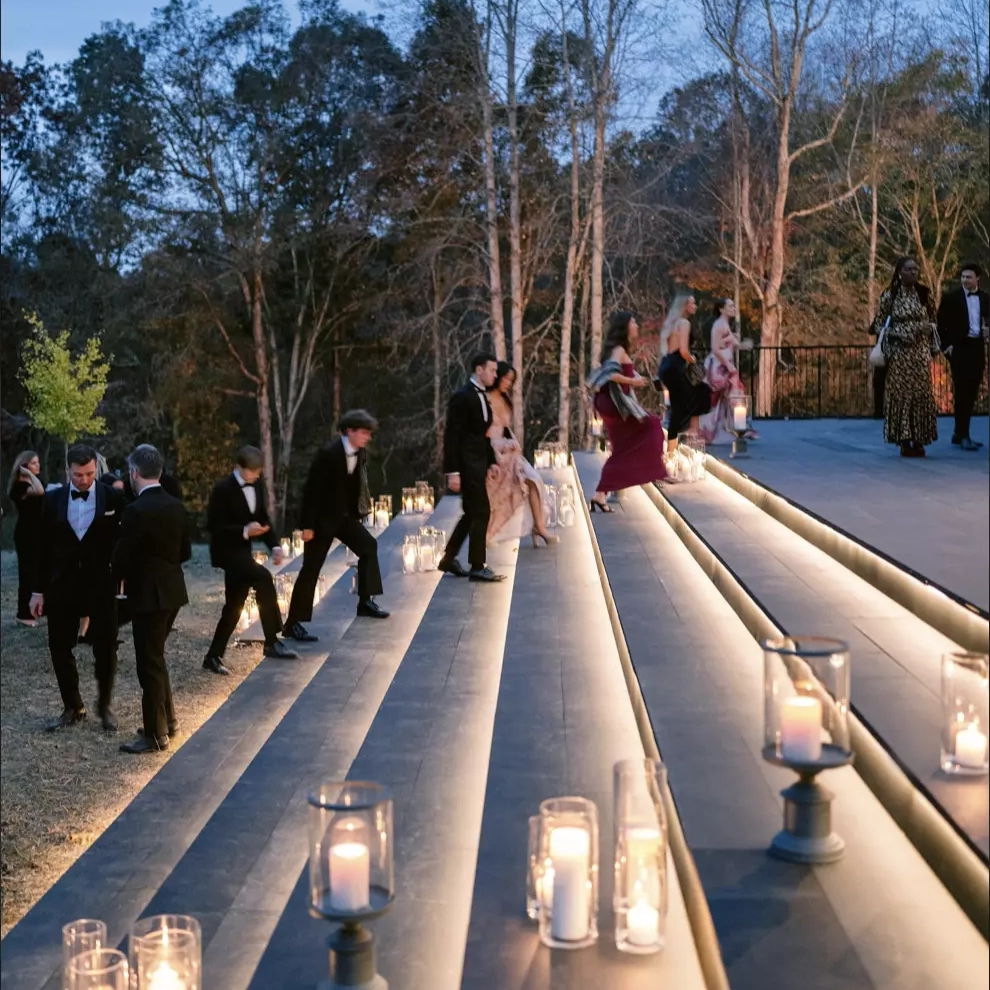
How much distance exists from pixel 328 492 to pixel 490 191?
14.5 m

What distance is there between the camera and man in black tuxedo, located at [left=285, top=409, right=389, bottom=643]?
8117 millimetres

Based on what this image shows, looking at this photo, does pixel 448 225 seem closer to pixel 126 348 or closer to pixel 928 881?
pixel 126 348

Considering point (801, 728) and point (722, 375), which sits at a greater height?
point (722, 375)

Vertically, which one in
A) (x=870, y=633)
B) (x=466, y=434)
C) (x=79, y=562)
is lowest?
(x=79, y=562)

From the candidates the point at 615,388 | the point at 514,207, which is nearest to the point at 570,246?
the point at 514,207

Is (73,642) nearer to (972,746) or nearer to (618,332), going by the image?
(618,332)

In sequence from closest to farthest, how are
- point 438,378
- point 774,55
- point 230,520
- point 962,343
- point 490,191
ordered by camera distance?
point 230,520
point 962,343
point 774,55
point 490,191
point 438,378

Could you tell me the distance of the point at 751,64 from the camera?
1989cm

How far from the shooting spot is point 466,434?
8531 mm

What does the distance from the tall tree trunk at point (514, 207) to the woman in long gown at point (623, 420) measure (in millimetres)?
10697

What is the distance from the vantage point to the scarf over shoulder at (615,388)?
8930mm

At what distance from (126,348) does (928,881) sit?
28.1 meters

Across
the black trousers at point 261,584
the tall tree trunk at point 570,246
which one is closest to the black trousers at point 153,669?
the black trousers at point 261,584

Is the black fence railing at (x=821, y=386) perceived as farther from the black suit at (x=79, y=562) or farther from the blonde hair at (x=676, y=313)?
the black suit at (x=79, y=562)
